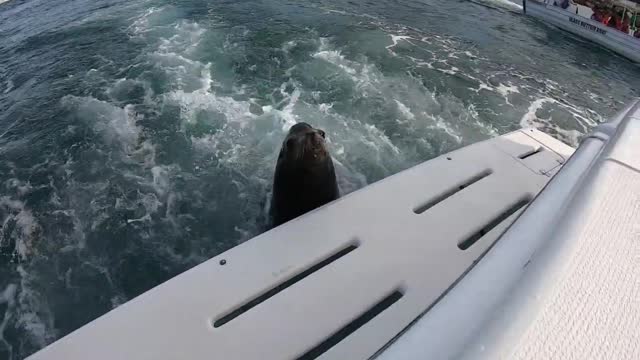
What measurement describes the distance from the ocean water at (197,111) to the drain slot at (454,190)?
3.09 m

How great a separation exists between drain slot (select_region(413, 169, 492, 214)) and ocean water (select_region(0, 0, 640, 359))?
121 inches

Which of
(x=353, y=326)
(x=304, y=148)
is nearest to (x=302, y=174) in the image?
(x=304, y=148)

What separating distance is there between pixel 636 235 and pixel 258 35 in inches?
589

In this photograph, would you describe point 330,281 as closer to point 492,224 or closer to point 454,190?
point 492,224

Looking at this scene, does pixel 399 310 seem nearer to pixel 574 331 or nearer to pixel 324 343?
pixel 324 343

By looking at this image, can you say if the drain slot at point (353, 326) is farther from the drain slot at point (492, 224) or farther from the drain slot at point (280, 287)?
the drain slot at point (492, 224)

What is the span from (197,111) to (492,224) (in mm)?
8575

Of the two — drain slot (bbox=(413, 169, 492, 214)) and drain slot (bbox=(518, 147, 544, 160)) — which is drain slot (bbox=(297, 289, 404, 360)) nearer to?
drain slot (bbox=(413, 169, 492, 214))

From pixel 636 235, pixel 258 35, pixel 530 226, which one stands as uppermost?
pixel 636 235

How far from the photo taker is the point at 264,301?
15.2 ft

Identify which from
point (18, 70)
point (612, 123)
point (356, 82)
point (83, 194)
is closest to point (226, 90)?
point (356, 82)

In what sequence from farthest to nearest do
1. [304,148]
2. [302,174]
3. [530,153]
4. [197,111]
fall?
[197,111], [530,153], [302,174], [304,148]

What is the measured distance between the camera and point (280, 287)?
4.86 metres

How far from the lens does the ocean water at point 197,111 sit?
25.6ft
